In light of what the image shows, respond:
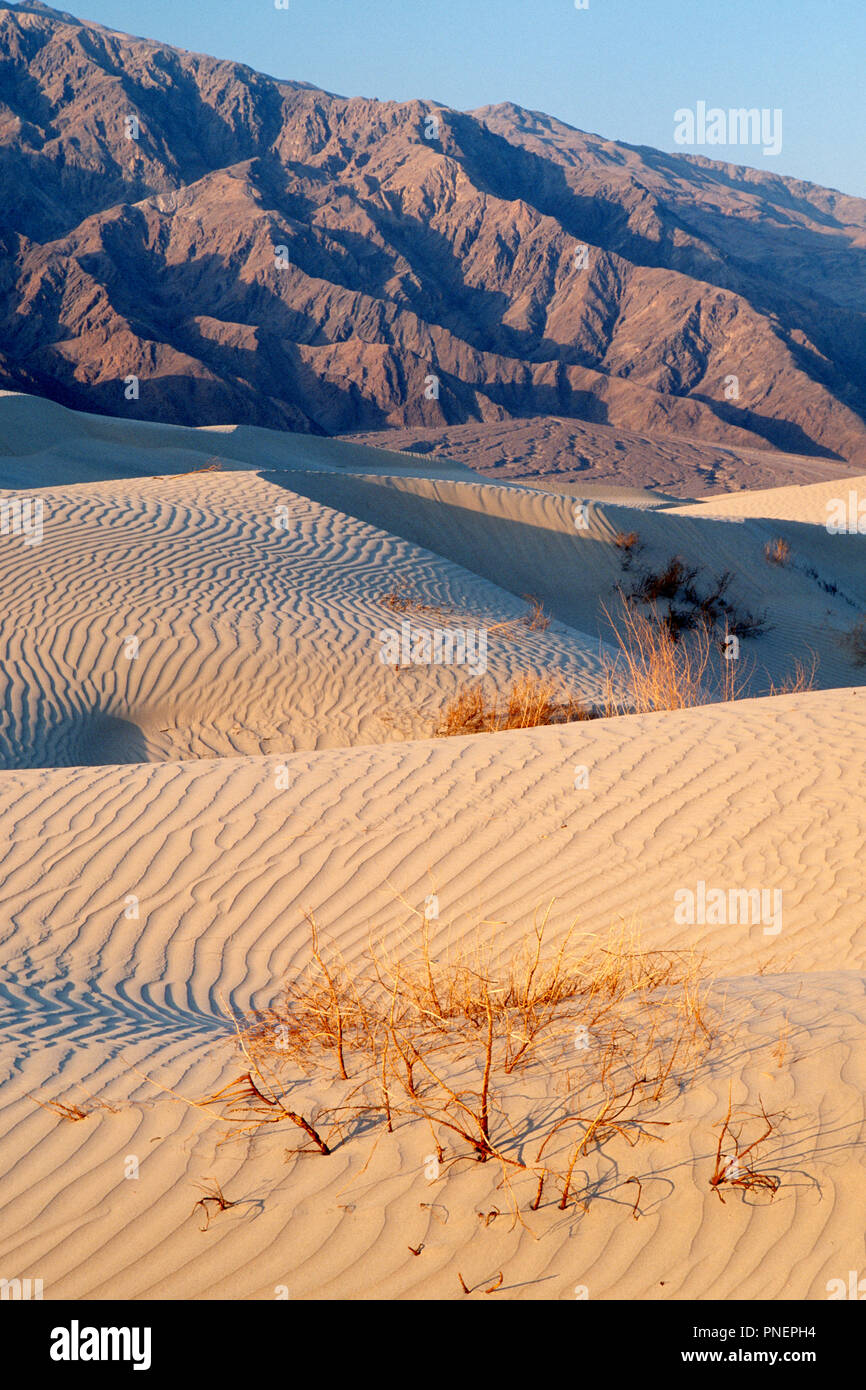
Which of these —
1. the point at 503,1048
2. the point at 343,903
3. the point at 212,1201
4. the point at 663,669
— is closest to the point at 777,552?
the point at 663,669

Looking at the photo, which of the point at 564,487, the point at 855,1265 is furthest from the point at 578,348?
the point at 855,1265

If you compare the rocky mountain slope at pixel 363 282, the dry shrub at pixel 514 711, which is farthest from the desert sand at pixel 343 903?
the rocky mountain slope at pixel 363 282

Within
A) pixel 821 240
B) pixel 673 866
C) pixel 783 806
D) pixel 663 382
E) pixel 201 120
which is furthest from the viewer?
pixel 821 240

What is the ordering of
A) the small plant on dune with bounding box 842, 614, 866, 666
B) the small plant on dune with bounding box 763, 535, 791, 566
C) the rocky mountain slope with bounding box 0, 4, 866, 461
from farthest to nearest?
the rocky mountain slope with bounding box 0, 4, 866, 461
the small plant on dune with bounding box 763, 535, 791, 566
the small plant on dune with bounding box 842, 614, 866, 666

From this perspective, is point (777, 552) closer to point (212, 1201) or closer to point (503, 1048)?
point (503, 1048)

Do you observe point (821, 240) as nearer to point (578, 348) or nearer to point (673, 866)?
point (578, 348)

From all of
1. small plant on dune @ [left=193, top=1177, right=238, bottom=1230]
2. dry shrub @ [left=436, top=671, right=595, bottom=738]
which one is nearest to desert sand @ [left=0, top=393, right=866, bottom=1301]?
small plant on dune @ [left=193, top=1177, right=238, bottom=1230]

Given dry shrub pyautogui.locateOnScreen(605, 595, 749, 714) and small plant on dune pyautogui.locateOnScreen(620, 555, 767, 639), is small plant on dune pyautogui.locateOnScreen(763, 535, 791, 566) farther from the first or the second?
dry shrub pyautogui.locateOnScreen(605, 595, 749, 714)
